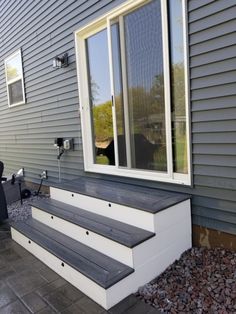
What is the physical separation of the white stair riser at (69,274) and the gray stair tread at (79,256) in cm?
4

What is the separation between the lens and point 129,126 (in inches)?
125

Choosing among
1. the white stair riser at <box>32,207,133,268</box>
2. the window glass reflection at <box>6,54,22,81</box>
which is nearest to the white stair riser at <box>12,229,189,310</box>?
the white stair riser at <box>32,207,133,268</box>

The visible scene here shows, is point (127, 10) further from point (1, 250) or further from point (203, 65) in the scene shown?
point (1, 250)

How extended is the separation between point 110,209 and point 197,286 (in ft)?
3.18

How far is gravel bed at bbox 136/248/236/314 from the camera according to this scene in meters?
1.85

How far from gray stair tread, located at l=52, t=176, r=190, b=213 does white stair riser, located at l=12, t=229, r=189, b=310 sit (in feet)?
1.20

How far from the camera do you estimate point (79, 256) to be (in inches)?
90.0

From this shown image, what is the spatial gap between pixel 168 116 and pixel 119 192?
90cm

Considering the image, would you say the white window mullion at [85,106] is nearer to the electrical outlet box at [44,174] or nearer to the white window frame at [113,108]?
the white window frame at [113,108]

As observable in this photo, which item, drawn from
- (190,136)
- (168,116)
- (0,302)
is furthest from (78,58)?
(0,302)

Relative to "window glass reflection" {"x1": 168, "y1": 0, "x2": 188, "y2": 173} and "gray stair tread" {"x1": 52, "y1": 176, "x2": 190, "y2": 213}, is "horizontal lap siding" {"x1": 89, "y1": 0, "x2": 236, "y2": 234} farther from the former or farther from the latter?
"gray stair tread" {"x1": 52, "y1": 176, "x2": 190, "y2": 213}

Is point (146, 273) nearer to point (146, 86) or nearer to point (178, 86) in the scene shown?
point (178, 86)

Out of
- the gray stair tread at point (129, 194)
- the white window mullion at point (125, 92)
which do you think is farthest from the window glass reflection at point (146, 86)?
the gray stair tread at point (129, 194)

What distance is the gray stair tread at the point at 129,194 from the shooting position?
2.38 meters
